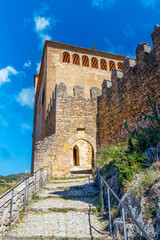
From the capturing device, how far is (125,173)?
14.1ft

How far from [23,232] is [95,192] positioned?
266 cm

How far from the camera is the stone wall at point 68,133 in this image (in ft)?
32.6

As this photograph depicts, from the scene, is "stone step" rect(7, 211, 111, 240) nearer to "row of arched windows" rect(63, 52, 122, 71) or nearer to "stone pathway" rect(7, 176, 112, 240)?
"stone pathway" rect(7, 176, 112, 240)

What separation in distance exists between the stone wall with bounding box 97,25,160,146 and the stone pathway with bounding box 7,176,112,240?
3511 millimetres

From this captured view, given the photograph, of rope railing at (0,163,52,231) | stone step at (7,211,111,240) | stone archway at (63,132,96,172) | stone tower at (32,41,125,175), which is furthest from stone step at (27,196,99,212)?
stone archway at (63,132,96,172)

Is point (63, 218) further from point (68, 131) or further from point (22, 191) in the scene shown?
point (68, 131)

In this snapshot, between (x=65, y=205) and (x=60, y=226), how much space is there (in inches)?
45.2

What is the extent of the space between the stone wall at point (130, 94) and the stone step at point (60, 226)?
4.31m

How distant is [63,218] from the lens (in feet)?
14.6

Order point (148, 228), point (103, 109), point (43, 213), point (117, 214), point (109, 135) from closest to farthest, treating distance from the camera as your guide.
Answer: point (148, 228), point (117, 214), point (43, 213), point (109, 135), point (103, 109)

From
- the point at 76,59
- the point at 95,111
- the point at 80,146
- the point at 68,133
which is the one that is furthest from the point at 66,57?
the point at 80,146

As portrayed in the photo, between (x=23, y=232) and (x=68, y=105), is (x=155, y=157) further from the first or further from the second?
(x=68, y=105)

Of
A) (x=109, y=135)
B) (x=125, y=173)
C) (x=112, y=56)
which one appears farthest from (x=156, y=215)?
(x=112, y=56)

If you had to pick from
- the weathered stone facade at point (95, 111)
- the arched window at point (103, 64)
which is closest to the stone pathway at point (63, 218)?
the weathered stone facade at point (95, 111)
